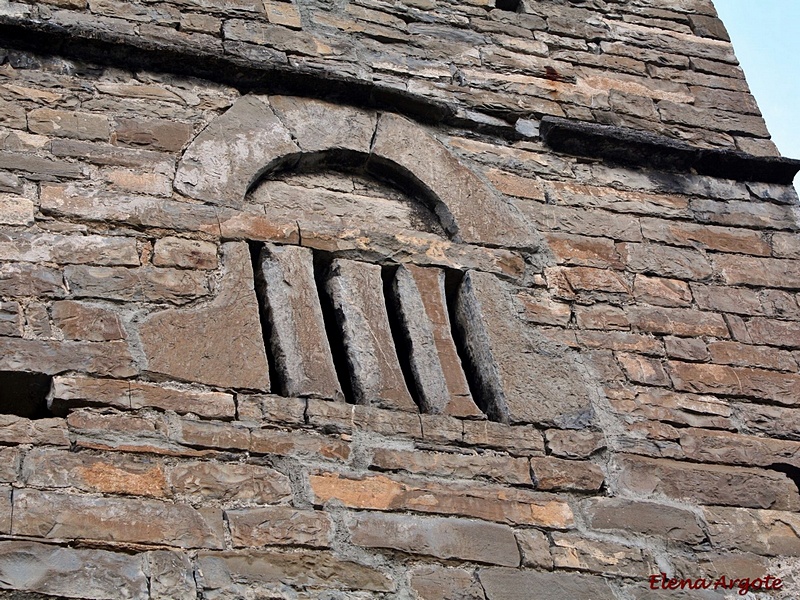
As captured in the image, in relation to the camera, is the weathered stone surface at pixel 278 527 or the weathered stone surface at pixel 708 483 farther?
the weathered stone surface at pixel 708 483

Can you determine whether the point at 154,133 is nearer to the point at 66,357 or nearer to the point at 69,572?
the point at 66,357

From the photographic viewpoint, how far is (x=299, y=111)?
396cm

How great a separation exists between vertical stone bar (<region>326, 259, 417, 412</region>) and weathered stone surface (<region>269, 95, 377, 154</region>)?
528 mm

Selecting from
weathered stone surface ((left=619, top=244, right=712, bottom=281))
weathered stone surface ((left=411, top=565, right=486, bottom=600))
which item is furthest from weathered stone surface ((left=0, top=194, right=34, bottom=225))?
weathered stone surface ((left=619, top=244, right=712, bottom=281))

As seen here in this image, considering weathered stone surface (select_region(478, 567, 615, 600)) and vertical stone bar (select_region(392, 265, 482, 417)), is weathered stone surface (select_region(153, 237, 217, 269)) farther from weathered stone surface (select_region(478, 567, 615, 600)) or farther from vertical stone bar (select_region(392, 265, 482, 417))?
weathered stone surface (select_region(478, 567, 615, 600))

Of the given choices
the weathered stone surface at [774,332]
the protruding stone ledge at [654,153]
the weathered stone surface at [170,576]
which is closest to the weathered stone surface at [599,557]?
the weathered stone surface at [170,576]

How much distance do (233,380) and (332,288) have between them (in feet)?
1.74

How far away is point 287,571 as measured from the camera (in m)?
2.73

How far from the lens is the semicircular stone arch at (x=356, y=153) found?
3.71m

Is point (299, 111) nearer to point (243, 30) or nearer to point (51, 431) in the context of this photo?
point (243, 30)

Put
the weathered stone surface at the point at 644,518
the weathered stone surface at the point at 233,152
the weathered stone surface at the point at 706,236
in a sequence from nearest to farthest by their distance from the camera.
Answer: the weathered stone surface at the point at 644,518 < the weathered stone surface at the point at 233,152 < the weathered stone surface at the point at 706,236

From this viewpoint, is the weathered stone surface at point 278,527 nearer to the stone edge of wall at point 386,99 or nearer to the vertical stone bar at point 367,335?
the vertical stone bar at point 367,335

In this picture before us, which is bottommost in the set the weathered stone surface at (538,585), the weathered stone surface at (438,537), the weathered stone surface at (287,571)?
the weathered stone surface at (538,585)

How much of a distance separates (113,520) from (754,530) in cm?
178
